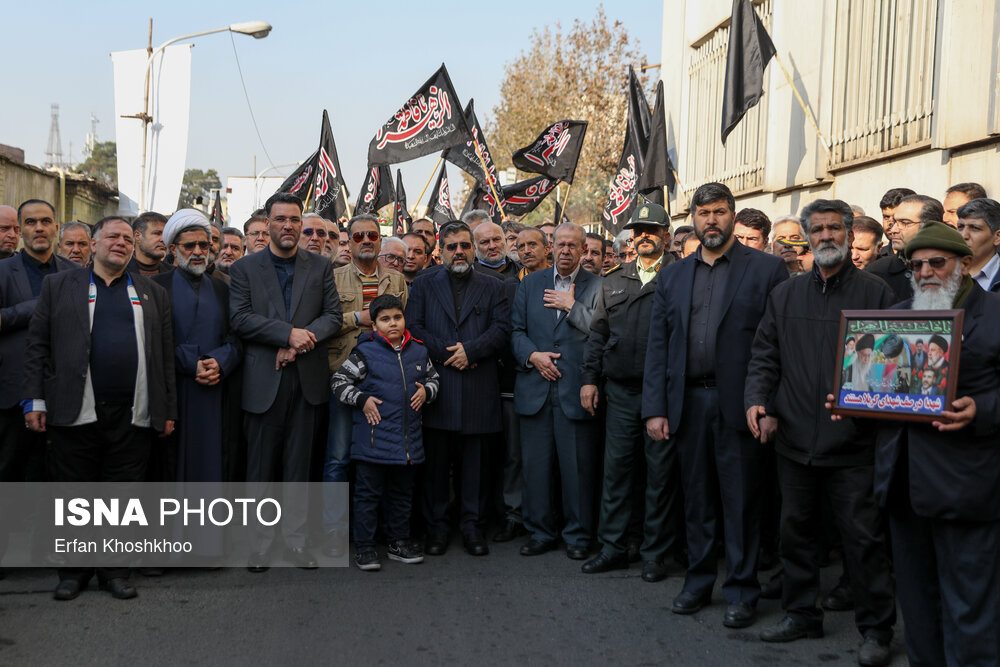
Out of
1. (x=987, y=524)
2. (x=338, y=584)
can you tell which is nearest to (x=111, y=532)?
(x=338, y=584)

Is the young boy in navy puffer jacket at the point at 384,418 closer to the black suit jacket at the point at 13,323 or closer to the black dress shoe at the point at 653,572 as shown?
the black dress shoe at the point at 653,572

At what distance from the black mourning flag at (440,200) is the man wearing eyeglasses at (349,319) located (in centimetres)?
821

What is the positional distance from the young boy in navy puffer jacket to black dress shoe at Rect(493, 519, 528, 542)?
2.90 ft

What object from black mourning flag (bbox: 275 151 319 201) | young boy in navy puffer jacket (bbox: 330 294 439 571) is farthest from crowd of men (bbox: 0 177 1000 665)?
black mourning flag (bbox: 275 151 319 201)

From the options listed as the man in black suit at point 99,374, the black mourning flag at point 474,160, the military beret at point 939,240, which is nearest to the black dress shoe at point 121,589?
the man in black suit at point 99,374

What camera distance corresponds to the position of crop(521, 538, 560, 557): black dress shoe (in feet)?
23.3

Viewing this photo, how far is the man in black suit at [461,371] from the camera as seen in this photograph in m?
7.21

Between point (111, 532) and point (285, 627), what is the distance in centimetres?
170

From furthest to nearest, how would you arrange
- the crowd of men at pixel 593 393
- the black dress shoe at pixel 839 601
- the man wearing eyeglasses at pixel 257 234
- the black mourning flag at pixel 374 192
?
the black mourning flag at pixel 374 192, the man wearing eyeglasses at pixel 257 234, the black dress shoe at pixel 839 601, the crowd of men at pixel 593 393

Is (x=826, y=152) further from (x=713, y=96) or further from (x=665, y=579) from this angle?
(x=665, y=579)

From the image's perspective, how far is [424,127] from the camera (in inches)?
486

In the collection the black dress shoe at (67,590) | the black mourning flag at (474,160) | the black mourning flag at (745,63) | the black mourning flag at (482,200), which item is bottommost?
the black dress shoe at (67,590)

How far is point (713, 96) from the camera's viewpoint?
18922 millimetres

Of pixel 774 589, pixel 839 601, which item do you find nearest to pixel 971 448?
pixel 839 601
